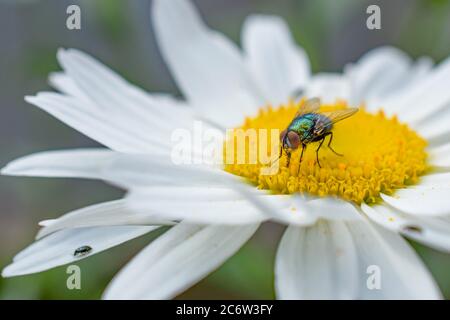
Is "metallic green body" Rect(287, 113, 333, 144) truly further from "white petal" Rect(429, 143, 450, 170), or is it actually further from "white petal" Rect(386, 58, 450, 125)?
"white petal" Rect(386, 58, 450, 125)

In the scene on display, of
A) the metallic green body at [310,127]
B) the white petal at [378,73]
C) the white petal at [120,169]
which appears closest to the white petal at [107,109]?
the white petal at [120,169]

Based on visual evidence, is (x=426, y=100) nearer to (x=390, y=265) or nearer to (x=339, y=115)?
(x=339, y=115)

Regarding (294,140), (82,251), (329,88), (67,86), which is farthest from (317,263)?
(329,88)

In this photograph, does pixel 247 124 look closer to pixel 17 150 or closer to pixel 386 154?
pixel 386 154

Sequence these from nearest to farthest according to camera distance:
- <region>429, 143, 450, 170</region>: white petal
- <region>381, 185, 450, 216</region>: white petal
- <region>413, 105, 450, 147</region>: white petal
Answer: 1. <region>381, 185, 450, 216</region>: white petal
2. <region>429, 143, 450, 170</region>: white petal
3. <region>413, 105, 450, 147</region>: white petal

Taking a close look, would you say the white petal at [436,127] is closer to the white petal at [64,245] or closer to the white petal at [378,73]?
the white petal at [378,73]

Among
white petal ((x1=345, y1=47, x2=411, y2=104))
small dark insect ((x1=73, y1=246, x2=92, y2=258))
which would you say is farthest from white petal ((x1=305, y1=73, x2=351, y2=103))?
small dark insect ((x1=73, y1=246, x2=92, y2=258))
